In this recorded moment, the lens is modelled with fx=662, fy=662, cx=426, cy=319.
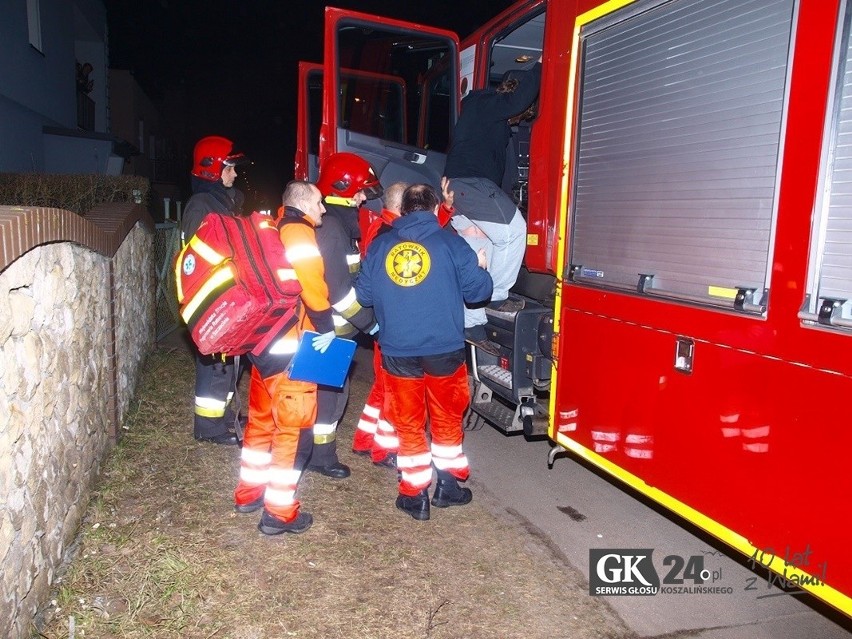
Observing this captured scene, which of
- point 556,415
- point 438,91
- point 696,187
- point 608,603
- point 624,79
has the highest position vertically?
point 438,91

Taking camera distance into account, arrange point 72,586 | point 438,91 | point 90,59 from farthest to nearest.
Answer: point 90,59
point 438,91
point 72,586

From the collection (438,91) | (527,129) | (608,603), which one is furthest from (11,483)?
(438,91)

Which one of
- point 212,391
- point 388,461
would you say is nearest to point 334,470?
point 388,461

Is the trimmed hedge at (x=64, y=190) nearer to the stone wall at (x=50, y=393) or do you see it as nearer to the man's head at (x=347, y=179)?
the stone wall at (x=50, y=393)

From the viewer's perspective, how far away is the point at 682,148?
2.78 metres

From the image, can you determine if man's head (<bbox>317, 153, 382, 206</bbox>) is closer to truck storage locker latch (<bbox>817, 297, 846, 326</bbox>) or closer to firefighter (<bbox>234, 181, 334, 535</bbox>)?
firefighter (<bbox>234, 181, 334, 535</bbox>)

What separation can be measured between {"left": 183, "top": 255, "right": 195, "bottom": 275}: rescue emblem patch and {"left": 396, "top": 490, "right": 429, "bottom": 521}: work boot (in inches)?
69.9

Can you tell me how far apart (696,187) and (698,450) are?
1073 millimetres

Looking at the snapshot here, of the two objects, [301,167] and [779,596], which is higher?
[301,167]

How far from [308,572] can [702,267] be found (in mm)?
2300

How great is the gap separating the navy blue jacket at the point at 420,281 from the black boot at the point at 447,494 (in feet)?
2.78

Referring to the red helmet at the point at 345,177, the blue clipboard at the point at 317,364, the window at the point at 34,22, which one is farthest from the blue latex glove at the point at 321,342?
the window at the point at 34,22

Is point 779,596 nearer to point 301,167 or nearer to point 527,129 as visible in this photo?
point 527,129

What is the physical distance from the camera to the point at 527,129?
492 centimetres
